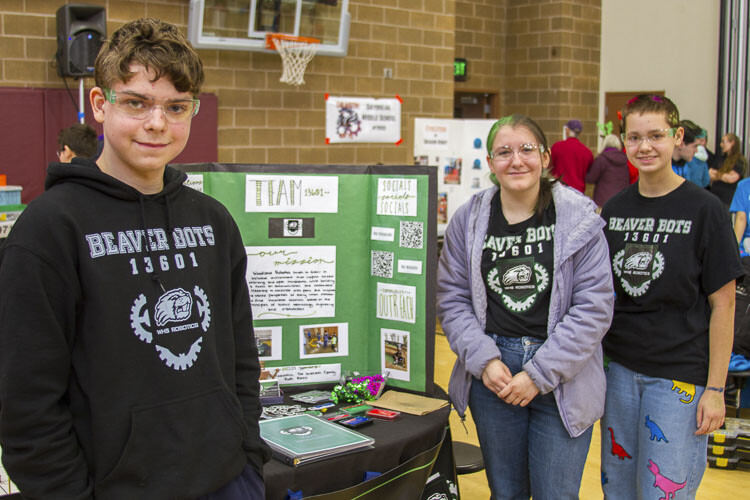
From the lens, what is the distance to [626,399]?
2025mm

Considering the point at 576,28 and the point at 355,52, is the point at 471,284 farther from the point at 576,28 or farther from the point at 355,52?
the point at 576,28

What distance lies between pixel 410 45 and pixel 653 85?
183 inches

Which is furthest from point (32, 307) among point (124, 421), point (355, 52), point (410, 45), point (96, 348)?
point (410, 45)

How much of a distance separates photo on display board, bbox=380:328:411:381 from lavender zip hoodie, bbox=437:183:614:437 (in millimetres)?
135

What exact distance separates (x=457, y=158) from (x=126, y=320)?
6.12 metres

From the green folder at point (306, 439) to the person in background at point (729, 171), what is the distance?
23.8 ft

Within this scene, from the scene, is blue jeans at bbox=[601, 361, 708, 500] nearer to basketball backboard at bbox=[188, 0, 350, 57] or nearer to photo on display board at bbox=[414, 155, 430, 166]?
basketball backboard at bbox=[188, 0, 350, 57]

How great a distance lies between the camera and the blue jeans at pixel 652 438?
1.93 meters

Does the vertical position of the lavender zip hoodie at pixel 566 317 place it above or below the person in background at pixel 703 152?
below

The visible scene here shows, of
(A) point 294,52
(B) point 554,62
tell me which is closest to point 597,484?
(A) point 294,52

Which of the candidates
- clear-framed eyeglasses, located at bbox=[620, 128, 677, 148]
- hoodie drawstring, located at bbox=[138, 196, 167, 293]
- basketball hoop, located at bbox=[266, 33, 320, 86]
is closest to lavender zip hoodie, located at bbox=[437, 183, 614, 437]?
clear-framed eyeglasses, located at bbox=[620, 128, 677, 148]

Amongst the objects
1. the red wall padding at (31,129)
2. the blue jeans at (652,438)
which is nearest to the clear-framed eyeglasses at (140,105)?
the blue jeans at (652,438)

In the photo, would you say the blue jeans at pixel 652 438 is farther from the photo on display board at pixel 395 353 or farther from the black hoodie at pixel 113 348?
the black hoodie at pixel 113 348

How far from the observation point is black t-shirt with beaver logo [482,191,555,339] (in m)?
1.93
